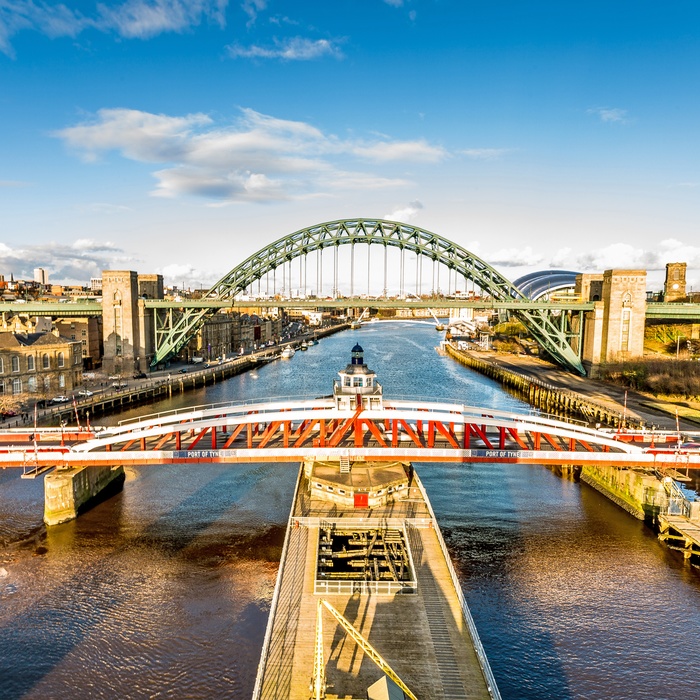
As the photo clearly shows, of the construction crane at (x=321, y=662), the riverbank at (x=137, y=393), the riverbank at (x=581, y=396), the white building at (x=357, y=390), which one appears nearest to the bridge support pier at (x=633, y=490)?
the riverbank at (x=581, y=396)

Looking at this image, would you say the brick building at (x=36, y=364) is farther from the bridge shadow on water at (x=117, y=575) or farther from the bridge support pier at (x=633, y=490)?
the bridge support pier at (x=633, y=490)

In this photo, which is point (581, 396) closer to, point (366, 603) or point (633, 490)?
point (633, 490)

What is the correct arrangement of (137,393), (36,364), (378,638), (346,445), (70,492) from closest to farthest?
(378,638), (70,492), (346,445), (36,364), (137,393)

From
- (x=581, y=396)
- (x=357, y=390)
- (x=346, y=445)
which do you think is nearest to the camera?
(x=346, y=445)

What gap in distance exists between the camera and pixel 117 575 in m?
21.3

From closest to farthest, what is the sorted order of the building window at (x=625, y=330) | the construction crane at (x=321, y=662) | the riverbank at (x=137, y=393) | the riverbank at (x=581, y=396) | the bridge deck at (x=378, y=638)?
the construction crane at (x=321, y=662) → the bridge deck at (x=378, y=638) → the riverbank at (x=581, y=396) → the riverbank at (x=137, y=393) → the building window at (x=625, y=330)

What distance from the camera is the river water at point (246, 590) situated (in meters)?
16.1

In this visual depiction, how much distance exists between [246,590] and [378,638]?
751 cm

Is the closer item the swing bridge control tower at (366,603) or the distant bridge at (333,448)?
the swing bridge control tower at (366,603)

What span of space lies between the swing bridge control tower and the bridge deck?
0.09ft

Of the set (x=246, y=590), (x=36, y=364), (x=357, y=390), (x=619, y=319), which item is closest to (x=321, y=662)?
(x=246, y=590)

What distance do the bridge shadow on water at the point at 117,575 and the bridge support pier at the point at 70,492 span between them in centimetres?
49

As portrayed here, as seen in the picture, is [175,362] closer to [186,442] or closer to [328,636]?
[186,442]

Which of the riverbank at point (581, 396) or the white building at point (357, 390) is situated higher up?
the white building at point (357, 390)
